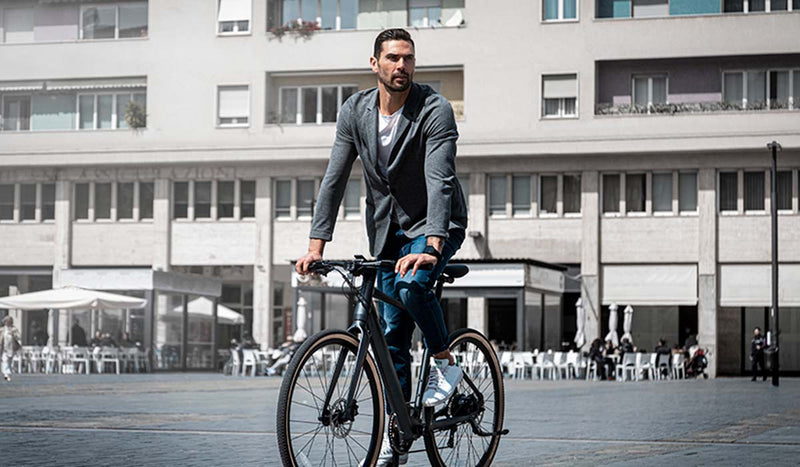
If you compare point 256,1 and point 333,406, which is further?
→ point 256,1

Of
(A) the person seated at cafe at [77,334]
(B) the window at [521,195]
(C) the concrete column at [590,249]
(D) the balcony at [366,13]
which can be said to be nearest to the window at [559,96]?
(C) the concrete column at [590,249]

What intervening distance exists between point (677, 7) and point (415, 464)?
39319 mm

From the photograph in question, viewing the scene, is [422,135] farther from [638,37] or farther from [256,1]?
[256,1]

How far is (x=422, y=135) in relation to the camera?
20.4 feet

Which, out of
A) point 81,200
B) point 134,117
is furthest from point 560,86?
point 81,200

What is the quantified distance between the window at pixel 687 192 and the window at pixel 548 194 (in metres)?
4.03

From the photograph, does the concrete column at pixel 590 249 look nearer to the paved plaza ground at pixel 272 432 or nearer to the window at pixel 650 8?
the window at pixel 650 8

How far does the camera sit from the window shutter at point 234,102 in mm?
47812

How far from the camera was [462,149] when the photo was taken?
148 ft

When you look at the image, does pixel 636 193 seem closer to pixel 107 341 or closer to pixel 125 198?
pixel 107 341

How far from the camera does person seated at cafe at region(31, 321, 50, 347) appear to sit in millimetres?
46119

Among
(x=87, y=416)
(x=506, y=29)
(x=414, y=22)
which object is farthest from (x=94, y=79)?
(x=87, y=416)

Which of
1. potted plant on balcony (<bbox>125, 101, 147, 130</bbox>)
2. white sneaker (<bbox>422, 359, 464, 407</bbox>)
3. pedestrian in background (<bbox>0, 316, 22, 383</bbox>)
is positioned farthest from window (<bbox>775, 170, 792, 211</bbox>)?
white sneaker (<bbox>422, 359, 464, 407</bbox>)

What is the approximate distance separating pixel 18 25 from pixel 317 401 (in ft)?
156
